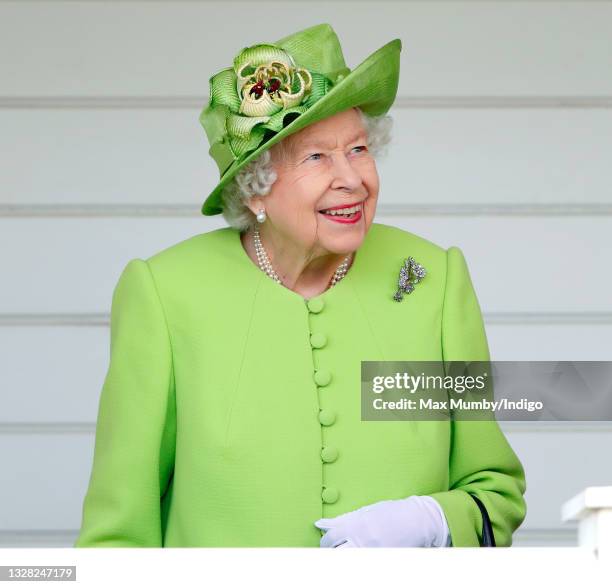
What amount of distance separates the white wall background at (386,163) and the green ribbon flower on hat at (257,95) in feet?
3.27

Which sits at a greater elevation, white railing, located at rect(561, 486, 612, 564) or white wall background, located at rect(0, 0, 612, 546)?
white wall background, located at rect(0, 0, 612, 546)

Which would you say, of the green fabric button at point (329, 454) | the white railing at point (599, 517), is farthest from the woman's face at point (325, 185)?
the white railing at point (599, 517)

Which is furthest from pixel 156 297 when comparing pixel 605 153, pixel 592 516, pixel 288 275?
pixel 605 153

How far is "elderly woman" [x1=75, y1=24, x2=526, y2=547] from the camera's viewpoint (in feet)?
9.48

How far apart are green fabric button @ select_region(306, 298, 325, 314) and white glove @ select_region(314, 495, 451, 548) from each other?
0.42m

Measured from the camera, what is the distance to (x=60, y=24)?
4055 millimetres

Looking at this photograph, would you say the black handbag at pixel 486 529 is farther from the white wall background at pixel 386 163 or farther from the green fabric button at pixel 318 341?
the white wall background at pixel 386 163

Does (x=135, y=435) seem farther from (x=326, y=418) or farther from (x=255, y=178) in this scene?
(x=255, y=178)

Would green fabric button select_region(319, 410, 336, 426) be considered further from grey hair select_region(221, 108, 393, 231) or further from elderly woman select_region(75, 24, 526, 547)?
grey hair select_region(221, 108, 393, 231)

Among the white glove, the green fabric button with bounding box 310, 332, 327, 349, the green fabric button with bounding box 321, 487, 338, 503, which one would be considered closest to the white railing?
the white glove

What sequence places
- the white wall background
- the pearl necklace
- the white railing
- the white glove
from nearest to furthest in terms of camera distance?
the white railing
the white glove
the pearl necklace
the white wall background

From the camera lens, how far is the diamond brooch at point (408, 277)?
10.2ft

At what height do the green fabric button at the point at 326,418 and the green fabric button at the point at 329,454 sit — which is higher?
the green fabric button at the point at 326,418

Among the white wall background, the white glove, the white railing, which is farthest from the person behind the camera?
the white wall background
